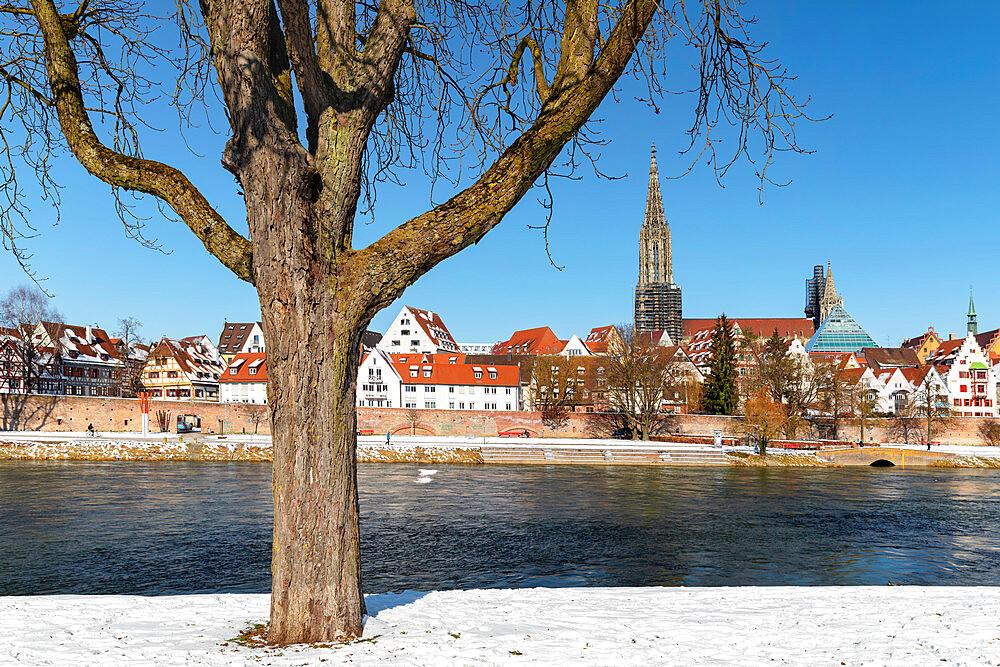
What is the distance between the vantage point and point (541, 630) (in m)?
6.27

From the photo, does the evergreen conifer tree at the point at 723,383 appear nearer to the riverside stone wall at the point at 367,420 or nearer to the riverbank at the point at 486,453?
the riverside stone wall at the point at 367,420

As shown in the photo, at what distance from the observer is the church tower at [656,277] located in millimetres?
146625

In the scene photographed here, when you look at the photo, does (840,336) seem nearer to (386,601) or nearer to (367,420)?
(367,420)

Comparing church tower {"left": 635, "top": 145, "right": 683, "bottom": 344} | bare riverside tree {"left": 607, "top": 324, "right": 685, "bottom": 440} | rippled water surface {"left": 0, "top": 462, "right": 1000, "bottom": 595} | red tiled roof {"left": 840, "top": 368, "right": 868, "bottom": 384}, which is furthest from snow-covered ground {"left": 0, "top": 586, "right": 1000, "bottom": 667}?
church tower {"left": 635, "top": 145, "right": 683, "bottom": 344}

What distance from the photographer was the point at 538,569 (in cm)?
1553

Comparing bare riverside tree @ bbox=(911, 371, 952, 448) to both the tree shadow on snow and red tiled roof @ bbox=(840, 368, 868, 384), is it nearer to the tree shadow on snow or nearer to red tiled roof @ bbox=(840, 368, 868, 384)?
red tiled roof @ bbox=(840, 368, 868, 384)

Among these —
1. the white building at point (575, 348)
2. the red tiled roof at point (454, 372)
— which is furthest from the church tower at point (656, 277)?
the red tiled roof at point (454, 372)

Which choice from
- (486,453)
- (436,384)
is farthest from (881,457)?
(436,384)

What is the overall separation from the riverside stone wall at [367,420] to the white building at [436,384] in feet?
28.4

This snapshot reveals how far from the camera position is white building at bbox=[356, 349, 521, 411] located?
77688 millimetres

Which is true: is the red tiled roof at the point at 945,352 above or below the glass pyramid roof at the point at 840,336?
below

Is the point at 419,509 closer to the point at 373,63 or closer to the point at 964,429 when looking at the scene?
the point at 373,63

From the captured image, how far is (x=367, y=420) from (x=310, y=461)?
63809 millimetres

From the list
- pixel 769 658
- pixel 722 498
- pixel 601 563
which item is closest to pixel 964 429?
pixel 722 498
